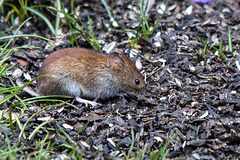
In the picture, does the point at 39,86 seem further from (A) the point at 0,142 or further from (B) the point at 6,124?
(A) the point at 0,142

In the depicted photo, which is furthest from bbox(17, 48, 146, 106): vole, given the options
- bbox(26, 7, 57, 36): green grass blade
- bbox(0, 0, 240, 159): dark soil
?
bbox(26, 7, 57, 36): green grass blade

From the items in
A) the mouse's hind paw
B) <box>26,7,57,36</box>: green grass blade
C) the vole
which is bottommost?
the mouse's hind paw

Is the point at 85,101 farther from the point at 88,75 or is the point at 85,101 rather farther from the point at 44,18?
the point at 44,18

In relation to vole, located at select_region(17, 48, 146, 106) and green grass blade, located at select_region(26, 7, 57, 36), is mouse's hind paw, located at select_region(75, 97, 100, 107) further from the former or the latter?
green grass blade, located at select_region(26, 7, 57, 36)

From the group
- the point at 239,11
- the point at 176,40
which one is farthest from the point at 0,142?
the point at 239,11

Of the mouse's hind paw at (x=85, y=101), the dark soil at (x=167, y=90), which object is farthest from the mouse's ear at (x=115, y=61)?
the mouse's hind paw at (x=85, y=101)

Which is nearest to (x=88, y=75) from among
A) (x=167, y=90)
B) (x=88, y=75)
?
(x=88, y=75)
